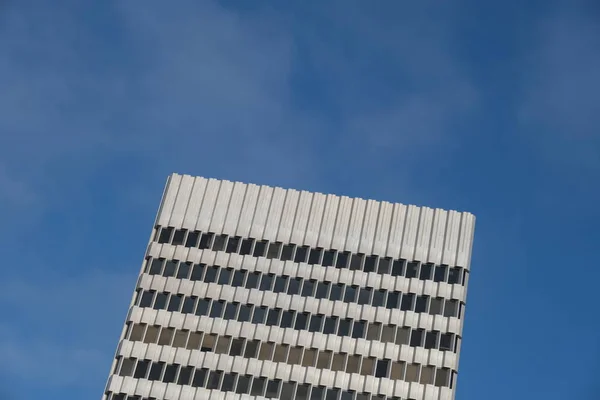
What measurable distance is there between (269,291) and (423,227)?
19.0 meters

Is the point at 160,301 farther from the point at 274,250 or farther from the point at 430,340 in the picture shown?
the point at 430,340

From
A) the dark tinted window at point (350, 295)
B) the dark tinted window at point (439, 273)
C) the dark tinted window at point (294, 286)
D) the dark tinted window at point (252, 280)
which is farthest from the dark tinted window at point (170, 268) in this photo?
the dark tinted window at point (439, 273)

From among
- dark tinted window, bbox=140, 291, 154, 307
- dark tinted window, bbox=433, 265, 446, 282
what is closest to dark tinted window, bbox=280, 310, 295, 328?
dark tinted window, bbox=140, 291, 154, 307

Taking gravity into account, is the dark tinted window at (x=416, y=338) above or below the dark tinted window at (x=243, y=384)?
above

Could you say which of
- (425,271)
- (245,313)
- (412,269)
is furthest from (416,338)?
(245,313)

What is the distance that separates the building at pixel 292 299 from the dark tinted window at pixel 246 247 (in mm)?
125

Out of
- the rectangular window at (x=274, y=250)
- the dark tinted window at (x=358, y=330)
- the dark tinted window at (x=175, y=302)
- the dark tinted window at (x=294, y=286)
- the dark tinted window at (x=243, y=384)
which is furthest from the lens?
the rectangular window at (x=274, y=250)

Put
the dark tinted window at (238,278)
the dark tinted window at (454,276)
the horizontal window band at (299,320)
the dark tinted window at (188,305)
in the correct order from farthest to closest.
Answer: the dark tinted window at (454,276)
the dark tinted window at (238,278)
the dark tinted window at (188,305)
the horizontal window band at (299,320)

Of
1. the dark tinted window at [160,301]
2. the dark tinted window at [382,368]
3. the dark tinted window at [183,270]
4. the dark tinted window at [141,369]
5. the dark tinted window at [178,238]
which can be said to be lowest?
the dark tinted window at [141,369]

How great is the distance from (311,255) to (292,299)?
6082mm

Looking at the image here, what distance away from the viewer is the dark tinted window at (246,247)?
4656 inches

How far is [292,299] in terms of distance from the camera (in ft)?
375

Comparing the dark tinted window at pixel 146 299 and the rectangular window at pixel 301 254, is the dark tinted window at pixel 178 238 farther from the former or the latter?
the rectangular window at pixel 301 254

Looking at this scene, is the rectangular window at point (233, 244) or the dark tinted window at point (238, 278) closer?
the dark tinted window at point (238, 278)
